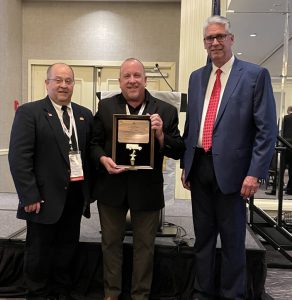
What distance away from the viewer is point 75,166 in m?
1.96

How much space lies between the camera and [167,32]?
5.14 meters

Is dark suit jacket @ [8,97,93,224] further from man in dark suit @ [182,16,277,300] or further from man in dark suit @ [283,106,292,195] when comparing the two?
man in dark suit @ [283,106,292,195]

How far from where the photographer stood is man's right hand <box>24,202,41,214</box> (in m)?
1.89

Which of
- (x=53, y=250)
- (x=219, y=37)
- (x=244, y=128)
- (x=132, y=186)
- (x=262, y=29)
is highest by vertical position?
(x=262, y=29)

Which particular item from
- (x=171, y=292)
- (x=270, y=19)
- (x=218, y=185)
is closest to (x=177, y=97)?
(x=218, y=185)

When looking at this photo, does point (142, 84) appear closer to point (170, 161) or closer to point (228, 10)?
point (170, 161)

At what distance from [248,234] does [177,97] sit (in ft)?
3.82

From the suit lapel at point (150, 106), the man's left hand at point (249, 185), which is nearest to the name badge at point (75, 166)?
the suit lapel at point (150, 106)

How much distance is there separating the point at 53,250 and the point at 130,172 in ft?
2.11

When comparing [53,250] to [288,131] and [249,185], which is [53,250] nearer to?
[249,185]

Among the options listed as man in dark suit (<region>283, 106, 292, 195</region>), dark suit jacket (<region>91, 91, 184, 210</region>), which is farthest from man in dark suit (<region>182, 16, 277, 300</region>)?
man in dark suit (<region>283, 106, 292, 195</region>)

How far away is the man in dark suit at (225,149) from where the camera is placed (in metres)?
1.74

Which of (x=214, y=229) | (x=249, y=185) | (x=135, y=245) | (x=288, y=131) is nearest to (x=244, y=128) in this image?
(x=249, y=185)

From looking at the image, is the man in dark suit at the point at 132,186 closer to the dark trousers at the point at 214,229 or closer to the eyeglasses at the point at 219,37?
the dark trousers at the point at 214,229
